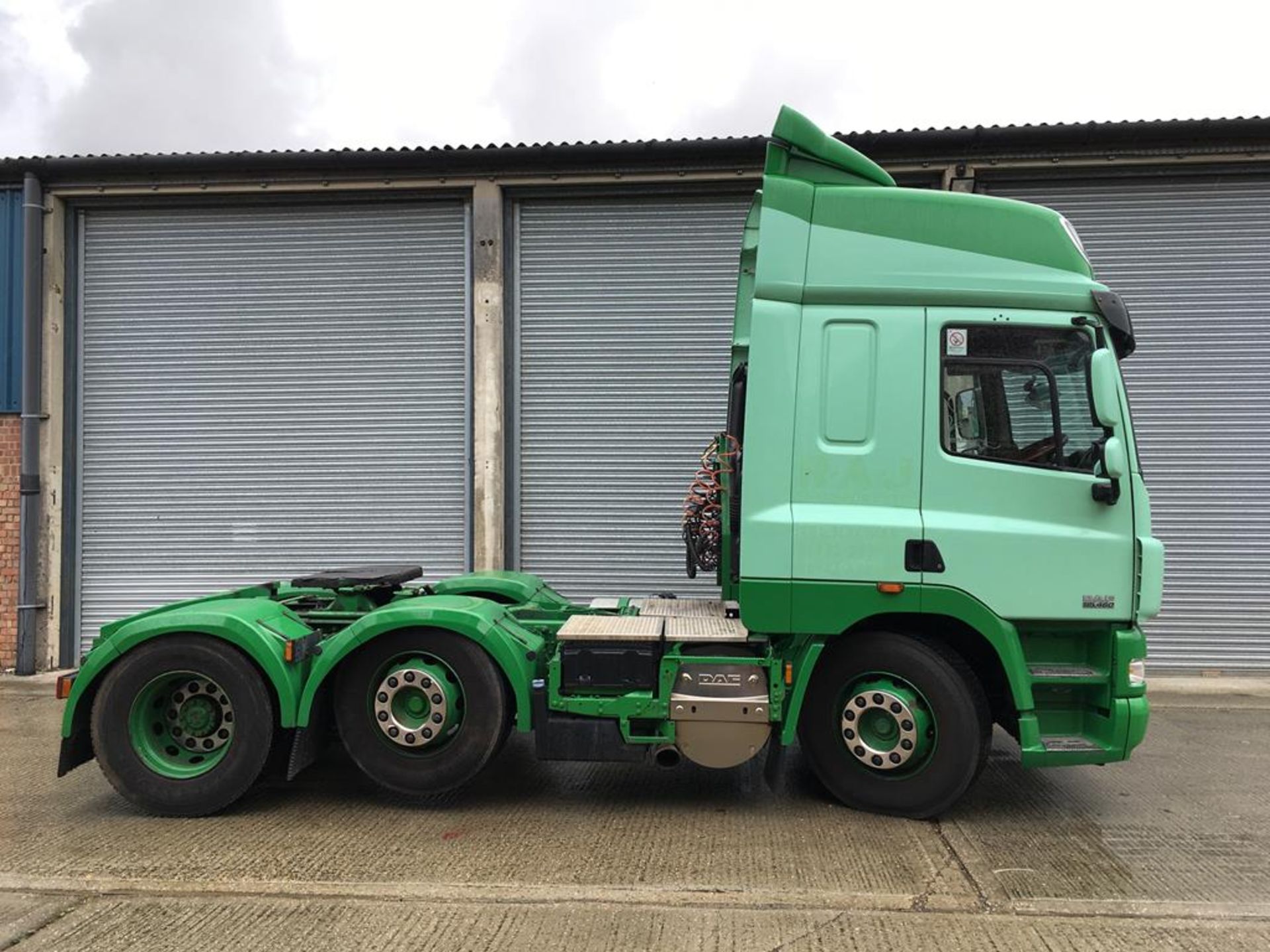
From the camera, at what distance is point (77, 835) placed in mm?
4312

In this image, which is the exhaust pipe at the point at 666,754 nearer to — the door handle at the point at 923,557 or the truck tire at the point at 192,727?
the door handle at the point at 923,557

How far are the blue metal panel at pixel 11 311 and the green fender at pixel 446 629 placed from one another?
6.61m

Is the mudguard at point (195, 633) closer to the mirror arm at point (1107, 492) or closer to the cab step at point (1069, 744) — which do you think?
the cab step at point (1069, 744)

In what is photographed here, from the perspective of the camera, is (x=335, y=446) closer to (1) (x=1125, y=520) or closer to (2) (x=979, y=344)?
(2) (x=979, y=344)

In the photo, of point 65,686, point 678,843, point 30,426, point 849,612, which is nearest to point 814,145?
point 849,612

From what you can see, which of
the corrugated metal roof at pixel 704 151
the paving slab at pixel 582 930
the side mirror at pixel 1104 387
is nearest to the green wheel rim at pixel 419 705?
the paving slab at pixel 582 930

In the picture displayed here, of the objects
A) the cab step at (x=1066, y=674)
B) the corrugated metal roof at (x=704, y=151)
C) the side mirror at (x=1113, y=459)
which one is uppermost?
the corrugated metal roof at (x=704, y=151)

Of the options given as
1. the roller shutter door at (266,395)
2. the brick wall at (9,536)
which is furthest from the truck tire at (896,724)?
the brick wall at (9,536)

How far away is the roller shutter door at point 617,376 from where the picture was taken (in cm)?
872

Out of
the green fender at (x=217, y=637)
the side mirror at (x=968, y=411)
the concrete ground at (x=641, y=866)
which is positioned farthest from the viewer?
the green fender at (x=217, y=637)

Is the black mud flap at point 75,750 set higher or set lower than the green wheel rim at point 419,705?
lower

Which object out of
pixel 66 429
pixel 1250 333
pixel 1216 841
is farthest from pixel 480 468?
pixel 1250 333

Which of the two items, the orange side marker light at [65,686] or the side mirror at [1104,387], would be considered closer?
the side mirror at [1104,387]

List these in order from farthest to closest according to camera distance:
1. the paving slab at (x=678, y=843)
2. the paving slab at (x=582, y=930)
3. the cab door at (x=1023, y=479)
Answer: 1. the cab door at (x=1023, y=479)
2. the paving slab at (x=678, y=843)
3. the paving slab at (x=582, y=930)
